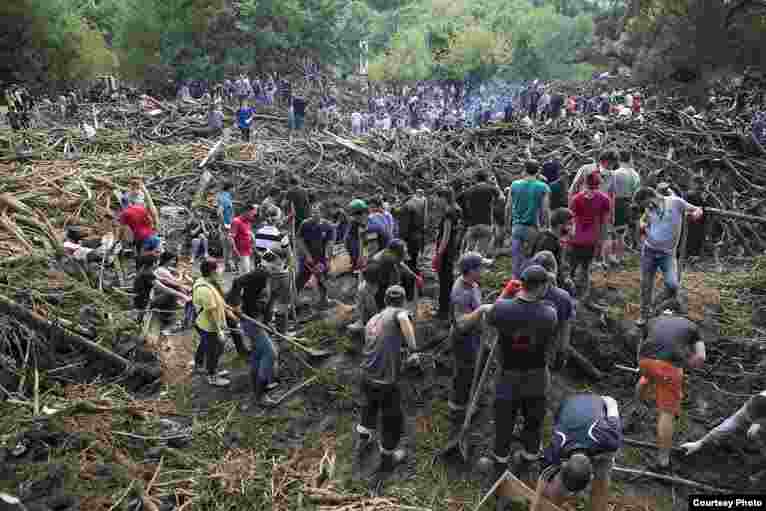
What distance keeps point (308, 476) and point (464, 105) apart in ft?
72.0

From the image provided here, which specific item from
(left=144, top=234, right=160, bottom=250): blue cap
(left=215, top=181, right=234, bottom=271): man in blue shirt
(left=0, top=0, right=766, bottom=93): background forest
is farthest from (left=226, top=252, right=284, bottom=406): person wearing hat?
(left=0, top=0, right=766, bottom=93): background forest

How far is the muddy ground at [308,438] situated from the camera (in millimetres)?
4973

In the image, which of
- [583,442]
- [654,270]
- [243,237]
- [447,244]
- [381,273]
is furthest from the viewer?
[243,237]

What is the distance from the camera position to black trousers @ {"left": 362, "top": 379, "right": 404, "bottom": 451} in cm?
500

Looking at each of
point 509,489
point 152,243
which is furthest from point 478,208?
point 152,243

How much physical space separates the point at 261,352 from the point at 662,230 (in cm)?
446

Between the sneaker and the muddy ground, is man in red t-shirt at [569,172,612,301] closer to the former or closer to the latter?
the muddy ground

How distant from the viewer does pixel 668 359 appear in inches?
187

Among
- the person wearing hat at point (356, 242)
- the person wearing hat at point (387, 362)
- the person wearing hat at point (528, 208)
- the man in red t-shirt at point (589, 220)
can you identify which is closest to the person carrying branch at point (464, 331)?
the person wearing hat at point (387, 362)

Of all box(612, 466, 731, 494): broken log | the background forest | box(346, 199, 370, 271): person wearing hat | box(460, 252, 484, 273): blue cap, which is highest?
the background forest

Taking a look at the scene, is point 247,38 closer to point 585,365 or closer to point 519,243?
point 519,243

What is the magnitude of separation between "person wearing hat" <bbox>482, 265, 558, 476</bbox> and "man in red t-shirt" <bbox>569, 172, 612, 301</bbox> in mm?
2652

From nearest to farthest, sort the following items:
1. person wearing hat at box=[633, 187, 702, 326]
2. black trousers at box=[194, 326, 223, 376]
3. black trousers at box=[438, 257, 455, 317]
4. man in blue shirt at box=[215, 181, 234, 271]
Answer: person wearing hat at box=[633, 187, 702, 326] < black trousers at box=[194, 326, 223, 376] < black trousers at box=[438, 257, 455, 317] < man in blue shirt at box=[215, 181, 234, 271]

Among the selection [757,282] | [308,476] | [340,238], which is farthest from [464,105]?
[308,476]
